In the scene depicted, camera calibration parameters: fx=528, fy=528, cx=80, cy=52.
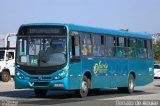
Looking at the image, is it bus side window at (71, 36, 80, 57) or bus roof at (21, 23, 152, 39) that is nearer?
bus side window at (71, 36, 80, 57)

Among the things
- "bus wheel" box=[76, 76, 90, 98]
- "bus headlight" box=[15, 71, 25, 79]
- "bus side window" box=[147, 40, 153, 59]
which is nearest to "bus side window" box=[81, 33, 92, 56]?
"bus wheel" box=[76, 76, 90, 98]

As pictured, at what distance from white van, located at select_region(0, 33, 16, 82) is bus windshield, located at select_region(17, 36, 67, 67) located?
15626 millimetres

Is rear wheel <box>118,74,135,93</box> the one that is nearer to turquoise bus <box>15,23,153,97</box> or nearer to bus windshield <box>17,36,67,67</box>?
turquoise bus <box>15,23,153,97</box>

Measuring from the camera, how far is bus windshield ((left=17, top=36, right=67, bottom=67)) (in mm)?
20953

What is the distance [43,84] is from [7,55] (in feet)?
56.8

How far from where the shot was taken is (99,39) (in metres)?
24.1

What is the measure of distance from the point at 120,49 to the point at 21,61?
6.60 meters

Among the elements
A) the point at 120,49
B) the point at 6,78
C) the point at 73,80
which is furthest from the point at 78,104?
the point at 6,78

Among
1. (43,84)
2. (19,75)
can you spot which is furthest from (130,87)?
(19,75)

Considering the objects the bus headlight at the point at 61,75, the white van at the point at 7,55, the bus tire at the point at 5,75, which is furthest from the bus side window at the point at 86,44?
the bus tire at the point at 5,75

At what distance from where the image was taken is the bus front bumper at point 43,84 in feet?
68.2

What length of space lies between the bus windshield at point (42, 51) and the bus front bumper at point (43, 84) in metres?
0.66

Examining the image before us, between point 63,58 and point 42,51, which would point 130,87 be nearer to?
point 63,58

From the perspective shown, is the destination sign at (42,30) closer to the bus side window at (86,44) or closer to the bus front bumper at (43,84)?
the bus side window at (86,44)
